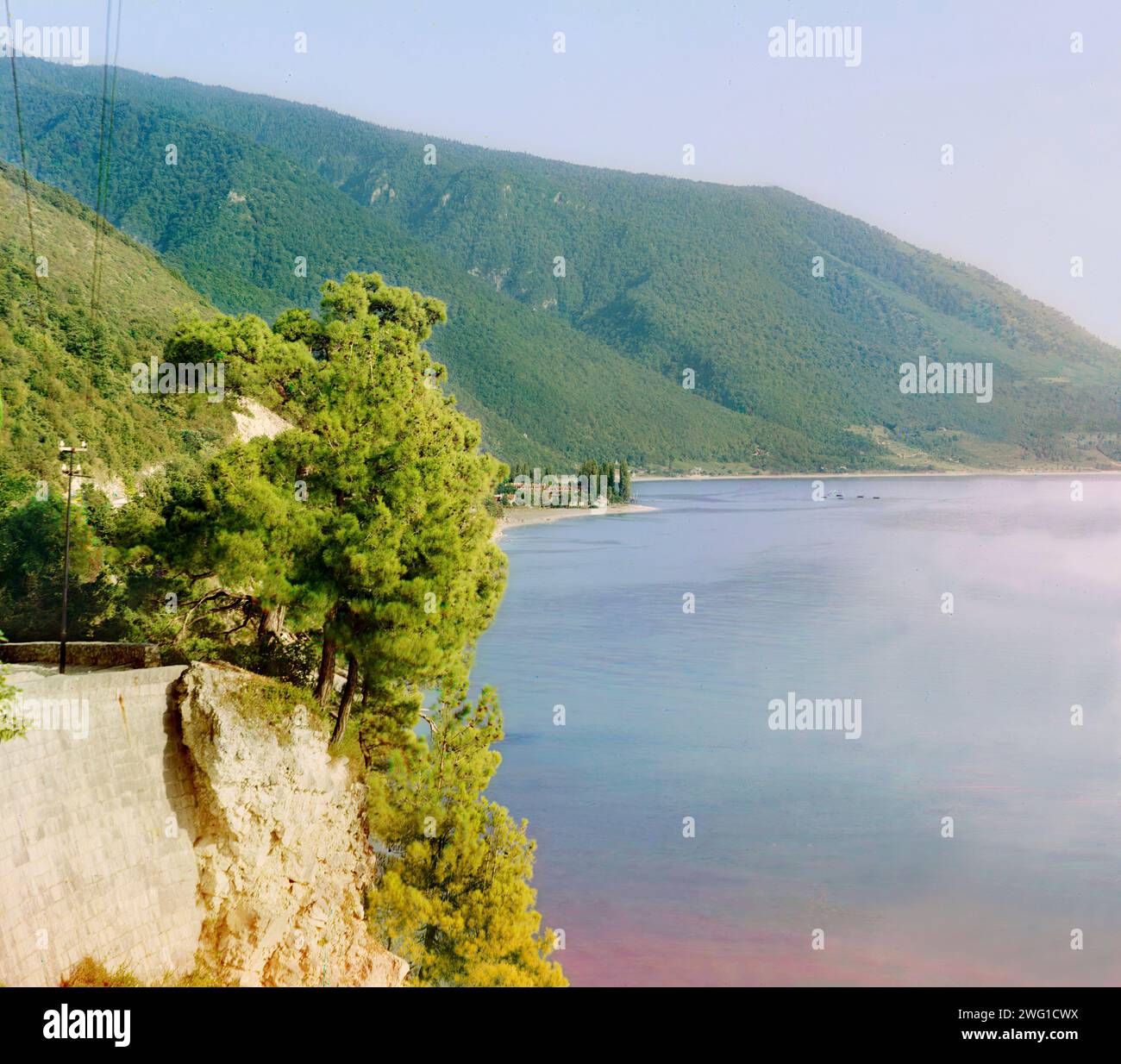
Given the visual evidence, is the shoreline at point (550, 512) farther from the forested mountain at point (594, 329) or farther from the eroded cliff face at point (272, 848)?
the eroded cliff face at point (272, 848)

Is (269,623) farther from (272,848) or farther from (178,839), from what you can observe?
(178,839)

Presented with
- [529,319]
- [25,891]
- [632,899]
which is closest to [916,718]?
[632,899]

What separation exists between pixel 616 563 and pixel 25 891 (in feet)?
168

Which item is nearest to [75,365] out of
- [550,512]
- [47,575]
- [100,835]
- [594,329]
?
[47,575]

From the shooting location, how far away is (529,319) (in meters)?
158

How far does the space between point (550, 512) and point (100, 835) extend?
274 feet

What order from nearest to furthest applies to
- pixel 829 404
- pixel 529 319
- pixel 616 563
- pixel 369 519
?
pixel 369 519 < pixel 616 563 < pixel 529 319 < pixel 829 404

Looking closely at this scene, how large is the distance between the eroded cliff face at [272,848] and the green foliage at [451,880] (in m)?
0.42

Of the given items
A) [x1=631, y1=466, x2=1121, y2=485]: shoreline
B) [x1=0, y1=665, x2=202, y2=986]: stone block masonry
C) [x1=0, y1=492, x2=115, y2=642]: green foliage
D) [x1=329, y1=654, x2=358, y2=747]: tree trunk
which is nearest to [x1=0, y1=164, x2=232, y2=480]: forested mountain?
[x1=0, y1=492, x2=115, y2=642]: green foliage

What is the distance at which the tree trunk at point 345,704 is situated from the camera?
40.6ft

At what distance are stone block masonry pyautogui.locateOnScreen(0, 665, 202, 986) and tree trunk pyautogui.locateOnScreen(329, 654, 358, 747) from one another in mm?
2495

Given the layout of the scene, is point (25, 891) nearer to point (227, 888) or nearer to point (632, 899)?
point (227, 888)

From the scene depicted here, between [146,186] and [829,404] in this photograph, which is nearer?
[146,186]

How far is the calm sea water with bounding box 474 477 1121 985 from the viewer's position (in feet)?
52.0
